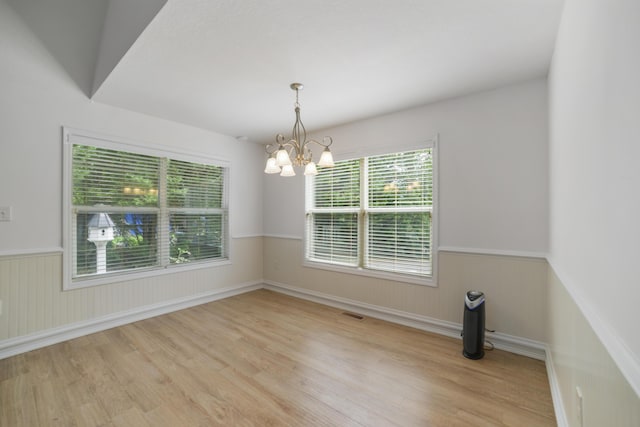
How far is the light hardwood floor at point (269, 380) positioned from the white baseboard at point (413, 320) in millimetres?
104

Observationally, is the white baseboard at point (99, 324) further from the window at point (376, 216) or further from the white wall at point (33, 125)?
the window at point (376, 216)

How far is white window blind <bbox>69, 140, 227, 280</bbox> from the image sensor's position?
10.1 ft

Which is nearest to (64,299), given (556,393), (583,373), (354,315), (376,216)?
(354,315)

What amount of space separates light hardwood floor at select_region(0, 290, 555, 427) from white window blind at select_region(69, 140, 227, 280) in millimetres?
901

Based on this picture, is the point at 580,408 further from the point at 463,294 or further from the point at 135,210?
the point at 135,210

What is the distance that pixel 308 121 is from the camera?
3.77m

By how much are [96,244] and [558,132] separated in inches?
177

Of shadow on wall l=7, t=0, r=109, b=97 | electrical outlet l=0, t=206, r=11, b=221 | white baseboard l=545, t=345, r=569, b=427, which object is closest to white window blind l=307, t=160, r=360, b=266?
white baseboard l=545, t=345, r=569, b=427

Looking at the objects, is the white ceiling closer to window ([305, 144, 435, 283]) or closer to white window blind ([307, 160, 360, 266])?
window ([305, 144, 435, 283])

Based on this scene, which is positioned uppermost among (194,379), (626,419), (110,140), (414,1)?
(414,1)

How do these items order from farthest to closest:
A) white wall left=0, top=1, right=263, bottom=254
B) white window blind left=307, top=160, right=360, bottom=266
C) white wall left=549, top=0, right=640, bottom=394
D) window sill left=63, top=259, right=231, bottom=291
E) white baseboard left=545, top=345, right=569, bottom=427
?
white window blind left=307, top=160, right=360, bottom=266 → window sill left=63, top=259, right=231, bottom=291 → white wall left=0, top=1, right=263, bottom=254 → white baseboard left=545, top=345, right=569, bottom=427 → white wall left=549, top=0, right=640, bottom=394

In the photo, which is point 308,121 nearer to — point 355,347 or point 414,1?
point 414,1

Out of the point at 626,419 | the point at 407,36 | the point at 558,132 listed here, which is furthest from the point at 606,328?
the point at 407,36

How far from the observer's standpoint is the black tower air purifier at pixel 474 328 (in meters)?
2.50
